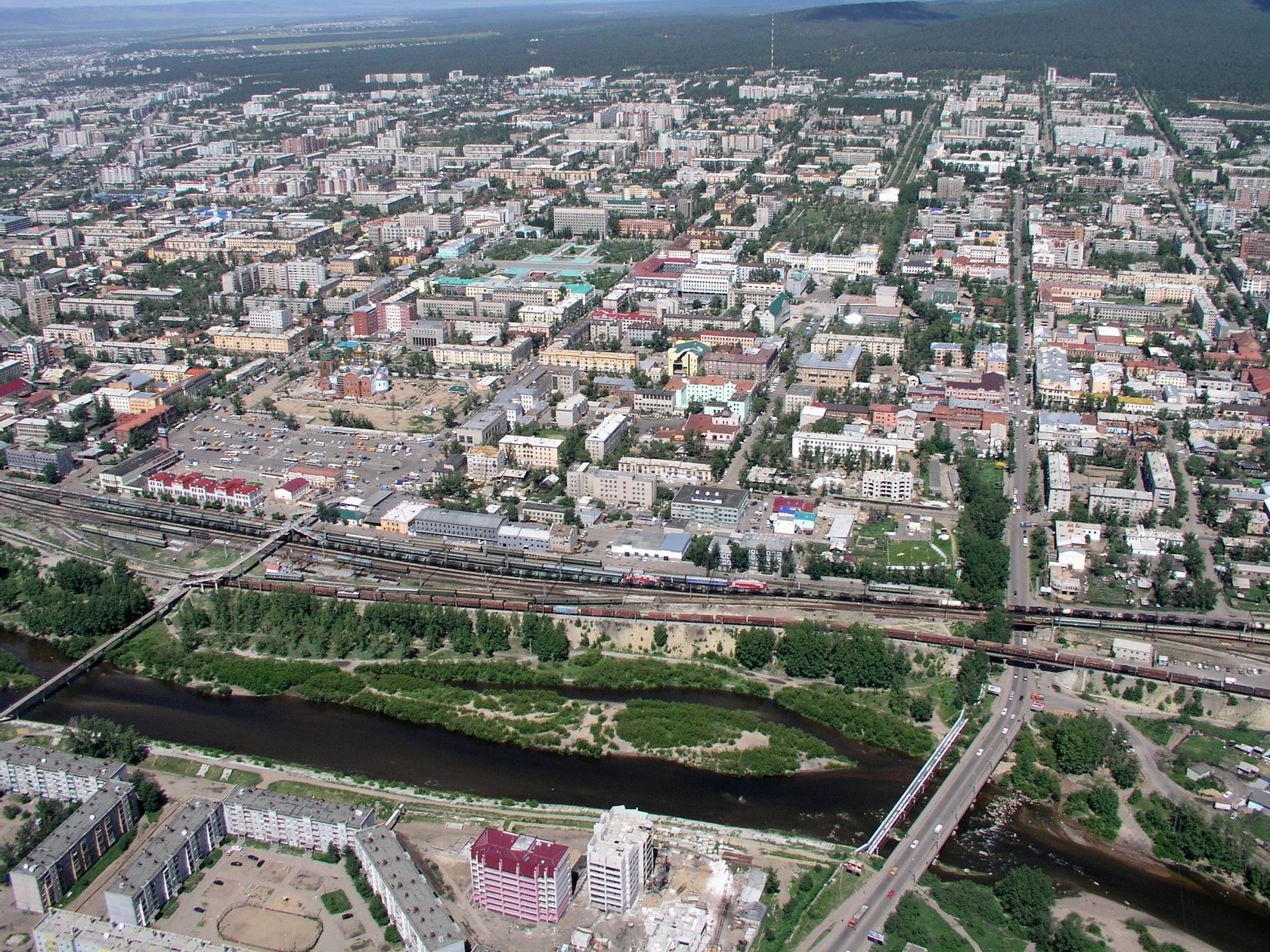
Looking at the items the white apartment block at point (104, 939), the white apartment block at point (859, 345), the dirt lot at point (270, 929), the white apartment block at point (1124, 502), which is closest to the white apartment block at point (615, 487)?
the white apartment block at point (1124, 502)

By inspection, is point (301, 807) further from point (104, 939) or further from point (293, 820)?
point (104, 939)

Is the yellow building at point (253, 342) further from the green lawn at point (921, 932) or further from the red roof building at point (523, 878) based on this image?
the green lawn at point (921, 932)

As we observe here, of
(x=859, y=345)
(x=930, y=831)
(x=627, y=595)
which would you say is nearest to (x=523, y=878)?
(x=930, y=831)

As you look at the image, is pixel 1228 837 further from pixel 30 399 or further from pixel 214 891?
pixel 30 399

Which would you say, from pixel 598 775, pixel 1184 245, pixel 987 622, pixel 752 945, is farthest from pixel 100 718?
pixel 1184 245

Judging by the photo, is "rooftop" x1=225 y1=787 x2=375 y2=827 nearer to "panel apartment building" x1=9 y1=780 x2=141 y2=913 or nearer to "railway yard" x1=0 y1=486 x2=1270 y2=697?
"panel apartment building" x1=9 y1=780 x2=141 y2=913

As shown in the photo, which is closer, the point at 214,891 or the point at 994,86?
the point at 214,891

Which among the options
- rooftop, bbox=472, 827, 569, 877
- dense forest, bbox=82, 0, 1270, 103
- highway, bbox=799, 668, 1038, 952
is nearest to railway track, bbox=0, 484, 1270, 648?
highway, bbox=799, 668, 1038, 952
